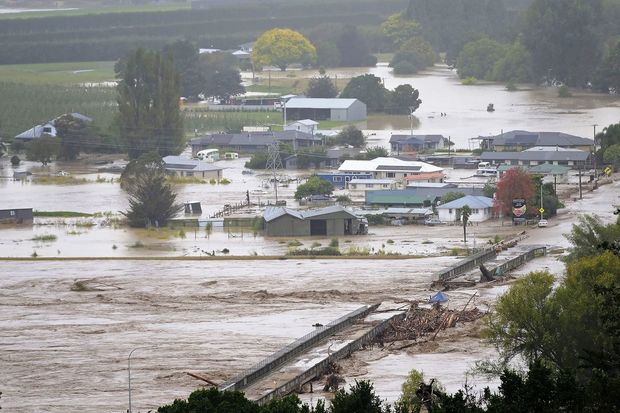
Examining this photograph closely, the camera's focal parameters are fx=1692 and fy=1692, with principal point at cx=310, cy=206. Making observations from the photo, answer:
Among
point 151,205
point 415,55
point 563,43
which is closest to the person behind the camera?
point 151,205

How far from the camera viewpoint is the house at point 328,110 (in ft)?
193

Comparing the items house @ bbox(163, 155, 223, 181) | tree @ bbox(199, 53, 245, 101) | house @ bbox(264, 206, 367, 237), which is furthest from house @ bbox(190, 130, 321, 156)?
house @ bbox(264, 206, 367, 237)

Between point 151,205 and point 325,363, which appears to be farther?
point 151,205

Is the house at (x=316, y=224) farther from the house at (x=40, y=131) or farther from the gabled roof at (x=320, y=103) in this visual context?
the gabled roof at (x=320, y=103)

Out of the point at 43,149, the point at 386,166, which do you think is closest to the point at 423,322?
the point at 386,166

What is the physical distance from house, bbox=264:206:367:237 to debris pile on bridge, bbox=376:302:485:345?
9151 millimetres

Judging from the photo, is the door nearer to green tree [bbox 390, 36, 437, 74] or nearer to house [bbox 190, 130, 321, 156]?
house [bbox 190, 130, 321, 156]

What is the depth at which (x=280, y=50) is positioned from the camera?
247 feet

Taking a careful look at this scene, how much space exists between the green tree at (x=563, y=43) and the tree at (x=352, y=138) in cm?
1781

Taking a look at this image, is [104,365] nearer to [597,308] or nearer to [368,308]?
[368,308]

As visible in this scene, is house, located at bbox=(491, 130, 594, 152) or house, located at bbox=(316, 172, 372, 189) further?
house, located at bbox=(491, 130, 594, 152)

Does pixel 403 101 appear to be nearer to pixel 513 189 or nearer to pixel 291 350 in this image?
pixel 513 189

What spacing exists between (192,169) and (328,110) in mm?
13958

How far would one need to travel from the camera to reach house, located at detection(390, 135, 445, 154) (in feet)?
161
